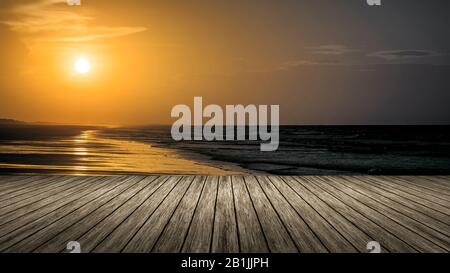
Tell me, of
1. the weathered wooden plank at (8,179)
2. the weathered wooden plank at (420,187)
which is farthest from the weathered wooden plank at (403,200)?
the weathered wooden plank at (8,179)

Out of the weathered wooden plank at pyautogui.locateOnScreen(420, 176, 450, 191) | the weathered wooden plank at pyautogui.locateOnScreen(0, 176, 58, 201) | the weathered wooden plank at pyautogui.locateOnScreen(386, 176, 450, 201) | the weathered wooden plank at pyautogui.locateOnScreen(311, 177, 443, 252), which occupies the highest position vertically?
the weathered wooden plank at pyautogui.locateOnScreen(0, 176, 58, 201)

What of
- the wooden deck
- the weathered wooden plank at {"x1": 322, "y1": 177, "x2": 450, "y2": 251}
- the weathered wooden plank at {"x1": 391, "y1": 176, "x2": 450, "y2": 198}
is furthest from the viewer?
the weathered wooden plank at {"x1": 391, "y1": 176, "x2": 450, "y2": 198}

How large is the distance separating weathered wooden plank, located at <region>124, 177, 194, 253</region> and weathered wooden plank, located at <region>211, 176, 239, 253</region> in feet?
1.20

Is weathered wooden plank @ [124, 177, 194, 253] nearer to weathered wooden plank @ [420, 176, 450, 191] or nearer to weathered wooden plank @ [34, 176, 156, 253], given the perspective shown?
weathered wooden plank @ [34, 176, 156, 253]

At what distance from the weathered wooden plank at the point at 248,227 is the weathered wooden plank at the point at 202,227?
0.20 metres

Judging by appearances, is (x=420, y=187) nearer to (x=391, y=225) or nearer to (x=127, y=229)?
(x=391, y=225)

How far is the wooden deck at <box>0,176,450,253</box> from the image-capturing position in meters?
2.68

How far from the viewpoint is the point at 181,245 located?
2627 mm

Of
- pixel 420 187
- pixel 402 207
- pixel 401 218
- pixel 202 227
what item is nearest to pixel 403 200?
pixel 402 207

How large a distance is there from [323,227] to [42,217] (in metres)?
2.08

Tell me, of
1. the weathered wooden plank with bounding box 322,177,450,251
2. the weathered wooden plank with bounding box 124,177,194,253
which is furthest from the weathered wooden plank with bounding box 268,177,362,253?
the weathered wooden plank with bounding box 124,177,194,253
